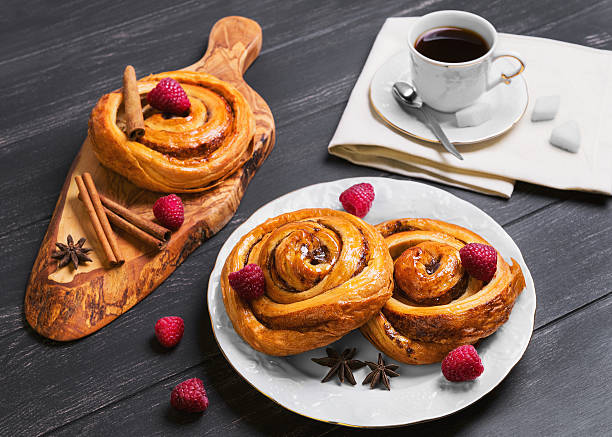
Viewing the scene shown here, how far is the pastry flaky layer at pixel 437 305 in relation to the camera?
57.0 inches

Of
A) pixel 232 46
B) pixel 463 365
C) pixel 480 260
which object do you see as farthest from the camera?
pixel 232 46

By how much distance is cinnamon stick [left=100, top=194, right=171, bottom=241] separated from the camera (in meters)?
1.79

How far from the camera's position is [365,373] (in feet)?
4.95

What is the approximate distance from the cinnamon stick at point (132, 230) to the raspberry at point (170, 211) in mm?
63

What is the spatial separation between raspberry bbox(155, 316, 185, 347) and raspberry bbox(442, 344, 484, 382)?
72 centimetres

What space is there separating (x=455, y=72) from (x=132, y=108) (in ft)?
3.38

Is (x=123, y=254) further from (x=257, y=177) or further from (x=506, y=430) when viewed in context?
(x=506, y=430)

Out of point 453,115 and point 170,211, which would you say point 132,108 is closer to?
point 170,211

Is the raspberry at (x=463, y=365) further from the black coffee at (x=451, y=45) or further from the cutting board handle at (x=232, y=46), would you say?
the cutting board handle at (x=232, y=46)

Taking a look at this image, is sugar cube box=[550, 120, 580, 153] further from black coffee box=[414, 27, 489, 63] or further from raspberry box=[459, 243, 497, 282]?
raspberry box=[459, 243, 497, 282]

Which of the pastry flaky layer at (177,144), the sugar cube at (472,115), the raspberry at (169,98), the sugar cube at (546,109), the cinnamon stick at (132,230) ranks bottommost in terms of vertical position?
the sugar cube at (546,109)

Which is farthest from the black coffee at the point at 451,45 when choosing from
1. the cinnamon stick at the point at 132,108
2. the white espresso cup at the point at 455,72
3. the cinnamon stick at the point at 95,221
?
the cinnamon stick at the point at 95,221

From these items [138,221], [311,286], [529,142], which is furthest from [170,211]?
[529,142]

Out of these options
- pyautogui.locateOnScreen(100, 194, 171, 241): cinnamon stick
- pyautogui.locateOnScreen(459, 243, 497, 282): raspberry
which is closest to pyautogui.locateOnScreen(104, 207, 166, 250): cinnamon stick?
pyautogui.locateOnScreen(100, 194, 171, 241): cinnamon stick
